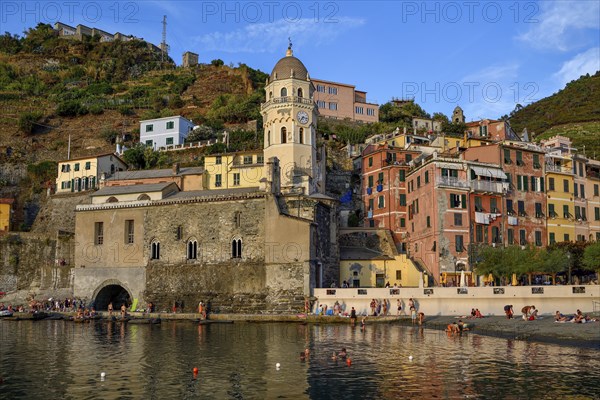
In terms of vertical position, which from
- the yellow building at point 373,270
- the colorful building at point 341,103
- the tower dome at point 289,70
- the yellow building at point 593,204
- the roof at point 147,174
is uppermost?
the colorful building at point 341,103

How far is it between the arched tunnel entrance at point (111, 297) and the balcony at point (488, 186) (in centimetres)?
3325

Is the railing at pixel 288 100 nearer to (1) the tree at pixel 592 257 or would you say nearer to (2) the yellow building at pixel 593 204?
(1) the tree at pixel 592 257

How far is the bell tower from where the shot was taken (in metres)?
61.0

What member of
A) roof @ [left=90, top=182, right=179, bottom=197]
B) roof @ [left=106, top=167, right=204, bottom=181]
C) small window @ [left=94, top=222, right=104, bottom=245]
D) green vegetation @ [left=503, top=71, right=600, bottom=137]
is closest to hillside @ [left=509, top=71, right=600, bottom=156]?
green vegetation @ [left=503, top=71, right=600, bottom=137]

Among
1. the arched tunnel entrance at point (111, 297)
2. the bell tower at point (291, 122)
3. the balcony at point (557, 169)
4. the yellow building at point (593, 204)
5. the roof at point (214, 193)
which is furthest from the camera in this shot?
the yellow building at point (593, 204)

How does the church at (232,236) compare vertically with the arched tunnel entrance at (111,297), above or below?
above

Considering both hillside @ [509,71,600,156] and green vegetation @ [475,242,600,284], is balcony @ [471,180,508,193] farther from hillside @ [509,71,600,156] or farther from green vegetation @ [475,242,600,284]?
hillside @ [509,71,600,156]

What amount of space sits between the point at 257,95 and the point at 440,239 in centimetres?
5984

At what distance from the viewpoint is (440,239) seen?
2196 inches

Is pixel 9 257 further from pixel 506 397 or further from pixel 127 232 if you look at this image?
pixel 506 397

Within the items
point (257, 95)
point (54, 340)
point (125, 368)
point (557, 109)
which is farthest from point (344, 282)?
point (557, 109)

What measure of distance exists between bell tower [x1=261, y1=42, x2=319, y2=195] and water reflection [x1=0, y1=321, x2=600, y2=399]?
22.2m

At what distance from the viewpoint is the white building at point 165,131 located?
92131 millimetres

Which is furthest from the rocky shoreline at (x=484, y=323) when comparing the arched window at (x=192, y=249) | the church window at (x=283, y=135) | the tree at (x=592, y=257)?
the church window at (x=283, y=135)
